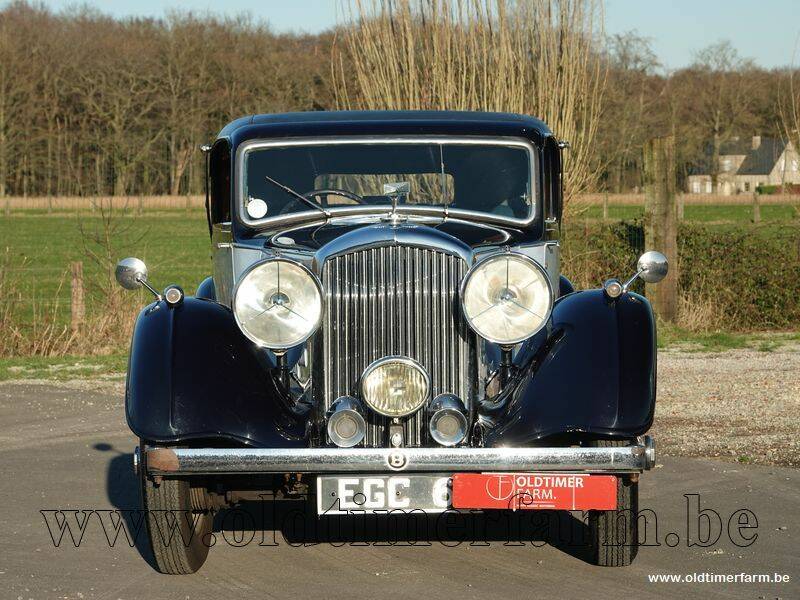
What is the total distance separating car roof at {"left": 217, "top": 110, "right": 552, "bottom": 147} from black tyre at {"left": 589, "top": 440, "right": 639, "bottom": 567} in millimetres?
1993

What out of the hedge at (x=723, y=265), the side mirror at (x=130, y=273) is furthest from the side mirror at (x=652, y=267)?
the hedge at (x=723, y=265)

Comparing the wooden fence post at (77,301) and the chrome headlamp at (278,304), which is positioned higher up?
the chrome headlamp at (278,304)

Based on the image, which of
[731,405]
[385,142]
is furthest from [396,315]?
[731,405]

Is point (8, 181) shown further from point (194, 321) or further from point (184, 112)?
point (194, 321)

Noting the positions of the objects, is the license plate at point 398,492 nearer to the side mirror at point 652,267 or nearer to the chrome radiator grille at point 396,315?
the chrome radiator grille at point 396,315

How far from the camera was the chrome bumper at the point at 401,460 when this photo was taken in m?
4.21

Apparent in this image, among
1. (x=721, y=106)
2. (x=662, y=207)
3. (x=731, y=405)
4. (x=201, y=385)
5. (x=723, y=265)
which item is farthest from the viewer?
(x=721, y=106)

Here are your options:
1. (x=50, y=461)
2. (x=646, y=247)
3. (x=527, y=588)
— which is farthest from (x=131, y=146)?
(x=527, y=588)

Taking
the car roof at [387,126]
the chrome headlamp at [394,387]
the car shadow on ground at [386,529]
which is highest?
the car roof at [387,126]

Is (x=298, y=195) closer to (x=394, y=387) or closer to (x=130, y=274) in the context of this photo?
(x=130, y=274)

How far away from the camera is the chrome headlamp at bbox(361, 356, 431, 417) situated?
448cm

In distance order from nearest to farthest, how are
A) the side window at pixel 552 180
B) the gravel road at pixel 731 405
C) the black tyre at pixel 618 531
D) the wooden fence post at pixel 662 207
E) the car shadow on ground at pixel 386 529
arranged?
the black tyre at pixel 618 531 < the car shadow on ground at pixel 386 529 < the side window at pixel 552 180 < the gravel road at pixel 731 405 < the wooden fence post at pixel 662 207

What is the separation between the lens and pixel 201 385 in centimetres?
450

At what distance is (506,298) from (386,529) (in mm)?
1565
